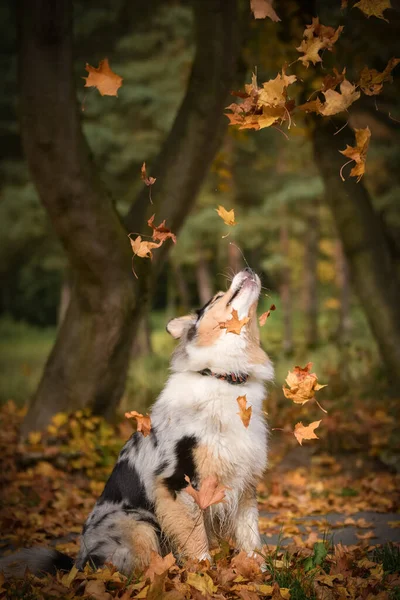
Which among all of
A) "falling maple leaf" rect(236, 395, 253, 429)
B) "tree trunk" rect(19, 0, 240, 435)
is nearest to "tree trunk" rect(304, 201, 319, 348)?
"tree trunk" rect(19, 0, 240, 435)

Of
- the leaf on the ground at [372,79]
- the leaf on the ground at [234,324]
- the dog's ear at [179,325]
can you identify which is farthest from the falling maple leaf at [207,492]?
the leaf on the ground at [372,79]

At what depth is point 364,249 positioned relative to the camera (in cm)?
1014

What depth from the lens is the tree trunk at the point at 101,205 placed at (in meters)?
6.76

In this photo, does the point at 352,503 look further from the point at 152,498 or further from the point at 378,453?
the point at 152,498

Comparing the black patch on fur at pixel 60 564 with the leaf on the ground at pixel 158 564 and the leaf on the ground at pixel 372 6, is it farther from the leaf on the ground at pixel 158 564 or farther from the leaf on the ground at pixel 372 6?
the leaf on the ground at pixel 372 6

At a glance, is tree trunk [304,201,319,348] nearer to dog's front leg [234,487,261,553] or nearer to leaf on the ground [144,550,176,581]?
dog's front leg [234,487,261,553]

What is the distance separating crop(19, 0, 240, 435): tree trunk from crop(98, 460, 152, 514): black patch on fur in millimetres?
3210

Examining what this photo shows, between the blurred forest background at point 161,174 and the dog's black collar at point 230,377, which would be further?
the blurred forest background at point 161,174

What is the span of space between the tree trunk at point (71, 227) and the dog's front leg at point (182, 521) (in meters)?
3.60

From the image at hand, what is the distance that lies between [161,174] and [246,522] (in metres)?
4.56

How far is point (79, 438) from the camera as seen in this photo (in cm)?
747

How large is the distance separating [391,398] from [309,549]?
5607mm

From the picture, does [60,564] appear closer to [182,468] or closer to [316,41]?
[182,468]

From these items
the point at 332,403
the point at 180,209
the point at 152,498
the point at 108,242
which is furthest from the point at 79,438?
the point at 332,403
